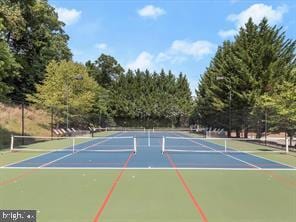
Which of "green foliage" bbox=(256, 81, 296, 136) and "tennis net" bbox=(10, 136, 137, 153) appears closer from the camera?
"tennis net" bbox=(10, 136, 137, 153)

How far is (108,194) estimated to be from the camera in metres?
13.3

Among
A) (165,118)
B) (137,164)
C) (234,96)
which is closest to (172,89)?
(165,118)

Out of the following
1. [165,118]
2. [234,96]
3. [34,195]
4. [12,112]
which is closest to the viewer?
[34,195]

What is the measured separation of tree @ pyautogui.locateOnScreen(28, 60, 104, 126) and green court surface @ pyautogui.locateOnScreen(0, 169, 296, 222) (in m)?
39.3

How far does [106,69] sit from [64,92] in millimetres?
64489

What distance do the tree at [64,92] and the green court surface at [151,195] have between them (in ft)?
129

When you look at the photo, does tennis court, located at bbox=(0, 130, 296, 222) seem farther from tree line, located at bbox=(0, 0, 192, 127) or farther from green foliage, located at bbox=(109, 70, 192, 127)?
green foliage, located at bbox=(109, 70, 192, 127)

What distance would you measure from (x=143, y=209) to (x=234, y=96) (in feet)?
154

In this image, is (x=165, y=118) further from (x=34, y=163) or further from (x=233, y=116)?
(x=34, y=163)

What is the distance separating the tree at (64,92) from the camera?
59.2m

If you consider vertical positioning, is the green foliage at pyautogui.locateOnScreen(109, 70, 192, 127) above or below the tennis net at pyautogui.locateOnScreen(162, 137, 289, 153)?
above

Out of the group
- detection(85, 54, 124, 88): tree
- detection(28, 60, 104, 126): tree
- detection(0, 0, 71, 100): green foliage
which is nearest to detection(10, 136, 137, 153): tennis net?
detection(28, 60, 104, 126): tree

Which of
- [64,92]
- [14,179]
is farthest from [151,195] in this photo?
[64,92]

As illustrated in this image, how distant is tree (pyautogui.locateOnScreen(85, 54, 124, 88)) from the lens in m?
123
